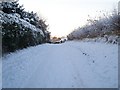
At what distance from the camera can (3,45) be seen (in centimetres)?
1600

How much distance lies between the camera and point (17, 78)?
9.54m

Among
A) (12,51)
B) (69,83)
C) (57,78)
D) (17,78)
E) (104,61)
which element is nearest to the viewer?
(69,83)

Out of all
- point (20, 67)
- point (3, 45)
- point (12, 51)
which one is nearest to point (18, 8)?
point (12, 51)

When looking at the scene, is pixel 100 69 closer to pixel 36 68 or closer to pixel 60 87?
pixel 60 87

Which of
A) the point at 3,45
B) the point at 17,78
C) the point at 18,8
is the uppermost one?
the point at 18,8

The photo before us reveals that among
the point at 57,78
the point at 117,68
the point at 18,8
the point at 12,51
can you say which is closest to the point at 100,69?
the point at 117,68

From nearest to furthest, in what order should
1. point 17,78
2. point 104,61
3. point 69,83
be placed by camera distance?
point 69,83 → point 17,78 → point 104,61

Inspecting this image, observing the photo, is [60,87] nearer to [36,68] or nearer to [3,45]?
[36,68]

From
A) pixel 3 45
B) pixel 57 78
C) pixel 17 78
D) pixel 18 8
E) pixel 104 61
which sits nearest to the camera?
pixel 57 78

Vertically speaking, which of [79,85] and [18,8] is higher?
[18,8]

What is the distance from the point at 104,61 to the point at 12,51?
10263mm

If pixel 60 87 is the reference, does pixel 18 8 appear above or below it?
above

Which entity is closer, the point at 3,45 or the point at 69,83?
the point at 69,83

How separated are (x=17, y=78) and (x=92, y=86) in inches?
135
